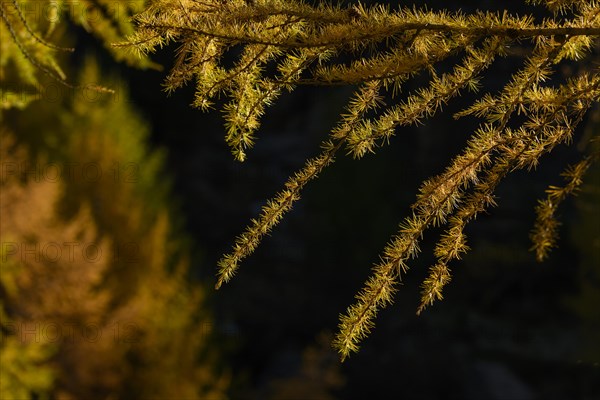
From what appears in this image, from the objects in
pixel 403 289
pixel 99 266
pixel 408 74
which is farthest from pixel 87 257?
pixel 403 289

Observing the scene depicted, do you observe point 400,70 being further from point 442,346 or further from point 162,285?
point 442,346

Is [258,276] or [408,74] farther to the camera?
[258,276]

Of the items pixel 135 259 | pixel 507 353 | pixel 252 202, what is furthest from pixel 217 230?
pixel 135 259

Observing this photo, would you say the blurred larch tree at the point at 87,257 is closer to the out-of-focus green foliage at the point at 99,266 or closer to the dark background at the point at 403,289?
the out-of-focus green foliage at the point at 99,266

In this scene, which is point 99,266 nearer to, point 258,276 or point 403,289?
point 258,276

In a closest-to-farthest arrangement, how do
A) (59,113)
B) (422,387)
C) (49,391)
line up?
(49,391), (422,387), (59,113)

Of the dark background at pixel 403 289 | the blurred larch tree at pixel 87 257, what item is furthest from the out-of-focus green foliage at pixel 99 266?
the dark background at pixel 403 289

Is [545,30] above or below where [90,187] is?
above
